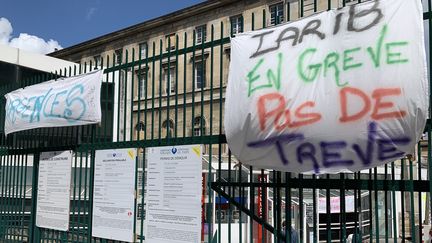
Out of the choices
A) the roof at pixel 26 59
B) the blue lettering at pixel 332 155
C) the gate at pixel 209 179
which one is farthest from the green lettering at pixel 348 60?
the roof at pixel 26 59

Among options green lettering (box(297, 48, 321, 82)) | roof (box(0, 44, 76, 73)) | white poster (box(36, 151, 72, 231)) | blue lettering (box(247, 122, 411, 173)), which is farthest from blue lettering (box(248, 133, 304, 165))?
roof (box(0, 44, 76, 73))

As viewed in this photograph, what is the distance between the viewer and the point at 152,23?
4741cm

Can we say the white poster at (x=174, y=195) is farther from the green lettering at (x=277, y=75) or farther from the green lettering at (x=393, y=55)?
the green lettering at (x=393, y=55)

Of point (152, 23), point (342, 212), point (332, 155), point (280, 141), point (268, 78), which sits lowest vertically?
point (342, 212)

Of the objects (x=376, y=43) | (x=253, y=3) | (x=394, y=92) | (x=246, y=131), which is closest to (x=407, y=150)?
(x=394, y=92)

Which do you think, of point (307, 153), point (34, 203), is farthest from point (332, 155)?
point (34, 203)

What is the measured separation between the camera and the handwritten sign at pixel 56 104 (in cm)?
637

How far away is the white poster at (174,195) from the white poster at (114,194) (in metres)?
0.35

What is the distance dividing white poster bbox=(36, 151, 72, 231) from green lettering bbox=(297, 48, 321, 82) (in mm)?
3709

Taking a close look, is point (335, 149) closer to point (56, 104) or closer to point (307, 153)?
point (307, 153)

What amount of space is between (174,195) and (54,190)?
7.93 ft

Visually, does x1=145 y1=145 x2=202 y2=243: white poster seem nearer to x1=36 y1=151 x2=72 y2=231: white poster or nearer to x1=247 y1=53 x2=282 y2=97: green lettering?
x1=247 y1=53 x2=282 y2=97: green lettering

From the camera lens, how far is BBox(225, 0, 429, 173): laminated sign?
3.54m

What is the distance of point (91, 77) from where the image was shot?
6.41 meters
